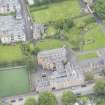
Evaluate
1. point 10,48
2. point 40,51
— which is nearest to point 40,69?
point 40,51

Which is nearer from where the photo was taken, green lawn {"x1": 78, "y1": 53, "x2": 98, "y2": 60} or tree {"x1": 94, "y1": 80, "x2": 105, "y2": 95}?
tree {"x1": 94, "y1": 80, "x2": 105, "y2": 95}

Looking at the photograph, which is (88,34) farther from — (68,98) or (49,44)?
(68,98)

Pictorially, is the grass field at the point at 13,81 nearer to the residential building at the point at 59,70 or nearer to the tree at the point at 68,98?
the residential building at the point at 59,70

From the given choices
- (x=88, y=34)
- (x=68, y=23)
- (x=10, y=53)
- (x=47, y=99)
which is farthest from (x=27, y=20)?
(x=47, y=99)

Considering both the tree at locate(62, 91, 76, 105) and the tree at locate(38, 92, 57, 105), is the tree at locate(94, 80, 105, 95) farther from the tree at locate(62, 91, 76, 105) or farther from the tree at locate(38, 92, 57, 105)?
the tree at locate(38, 92, 57, 105)

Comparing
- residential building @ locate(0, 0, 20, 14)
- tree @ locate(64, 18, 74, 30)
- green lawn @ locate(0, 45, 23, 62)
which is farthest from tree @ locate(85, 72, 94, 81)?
residential building @ locate(0, 0, 20, 14)

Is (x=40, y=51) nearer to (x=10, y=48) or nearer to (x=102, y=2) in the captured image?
(x=10, y=48)
